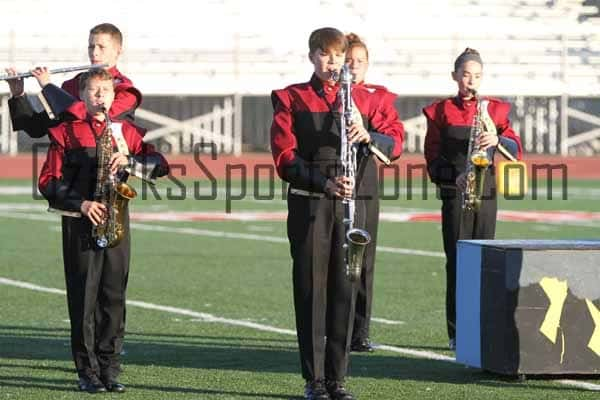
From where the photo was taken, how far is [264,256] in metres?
14.0

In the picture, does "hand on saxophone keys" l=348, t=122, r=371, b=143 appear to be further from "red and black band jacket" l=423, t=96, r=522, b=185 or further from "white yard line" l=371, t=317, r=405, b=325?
"white yard line" l=371, t=317, r=405, b=325

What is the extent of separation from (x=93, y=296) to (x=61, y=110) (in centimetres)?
86

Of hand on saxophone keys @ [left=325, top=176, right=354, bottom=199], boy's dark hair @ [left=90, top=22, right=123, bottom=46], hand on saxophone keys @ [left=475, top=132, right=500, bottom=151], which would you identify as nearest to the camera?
hand on saxophone keys @ [left=325, top=176, right=354, bottom=199]

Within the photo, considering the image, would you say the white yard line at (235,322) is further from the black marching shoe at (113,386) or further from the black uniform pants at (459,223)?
the black marching shoe at (113,386)

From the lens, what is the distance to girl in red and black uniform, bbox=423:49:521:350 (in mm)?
8414

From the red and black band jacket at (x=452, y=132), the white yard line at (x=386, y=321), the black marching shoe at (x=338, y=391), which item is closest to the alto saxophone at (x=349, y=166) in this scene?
the black marching shoe at (x=338, y=391)

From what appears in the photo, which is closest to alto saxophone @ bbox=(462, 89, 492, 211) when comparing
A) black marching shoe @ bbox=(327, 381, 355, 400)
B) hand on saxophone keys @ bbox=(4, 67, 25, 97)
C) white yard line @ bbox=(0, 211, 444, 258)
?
black marching shoe @ bbox=(327, 381, 355, 400)

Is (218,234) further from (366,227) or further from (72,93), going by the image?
(72,93)

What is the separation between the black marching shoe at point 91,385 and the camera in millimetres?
6941

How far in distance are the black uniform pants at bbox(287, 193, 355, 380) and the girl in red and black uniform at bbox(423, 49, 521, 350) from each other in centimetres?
180

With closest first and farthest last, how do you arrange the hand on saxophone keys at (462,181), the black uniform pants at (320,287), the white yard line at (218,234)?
the black uniform pants at (320,287), the hand on saxophone keys at (462,181), the white yard line at (218,234)

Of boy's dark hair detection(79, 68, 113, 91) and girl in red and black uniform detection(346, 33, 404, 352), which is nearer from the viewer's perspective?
boy's dark hair detection(79, 68, 113, 91)

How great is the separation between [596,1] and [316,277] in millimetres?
26705

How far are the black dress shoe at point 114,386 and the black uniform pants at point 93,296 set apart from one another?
0.11 feet
